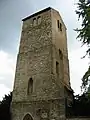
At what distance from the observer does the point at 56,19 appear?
18.7m

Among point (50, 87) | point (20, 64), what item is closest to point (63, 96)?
point (50, 87)

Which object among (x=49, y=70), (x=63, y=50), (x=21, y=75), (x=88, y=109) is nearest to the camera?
(x=88, y=109)

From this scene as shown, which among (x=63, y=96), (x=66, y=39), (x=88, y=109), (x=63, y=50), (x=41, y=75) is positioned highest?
(x=66, y=39)

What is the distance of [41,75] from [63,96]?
2.64m

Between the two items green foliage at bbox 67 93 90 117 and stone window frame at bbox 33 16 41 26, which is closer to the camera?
green foliage at bbox 67 93 90 117

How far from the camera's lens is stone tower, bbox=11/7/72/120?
13.7 metres

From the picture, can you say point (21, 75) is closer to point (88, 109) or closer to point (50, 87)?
point (50, 87)

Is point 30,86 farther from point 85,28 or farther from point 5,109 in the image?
point 85,28

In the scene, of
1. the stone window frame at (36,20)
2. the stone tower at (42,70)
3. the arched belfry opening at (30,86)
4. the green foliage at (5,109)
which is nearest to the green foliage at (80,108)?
the stone tower at (42,70)

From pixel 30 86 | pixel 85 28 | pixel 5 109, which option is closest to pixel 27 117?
pixel 5 109

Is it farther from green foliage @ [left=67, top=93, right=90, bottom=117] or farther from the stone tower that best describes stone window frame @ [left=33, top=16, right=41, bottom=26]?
green foliage @ [left=67, top=93, right=90, bottom=117]

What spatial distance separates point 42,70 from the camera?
1535 cm

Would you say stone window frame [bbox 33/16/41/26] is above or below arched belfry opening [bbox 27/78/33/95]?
above

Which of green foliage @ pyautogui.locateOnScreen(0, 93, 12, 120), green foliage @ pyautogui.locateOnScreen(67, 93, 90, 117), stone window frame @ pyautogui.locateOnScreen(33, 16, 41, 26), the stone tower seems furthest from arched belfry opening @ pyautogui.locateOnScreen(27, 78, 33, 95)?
stone window frame @ pyautogui.locateOnScreen(33, 16, 41, 26)
